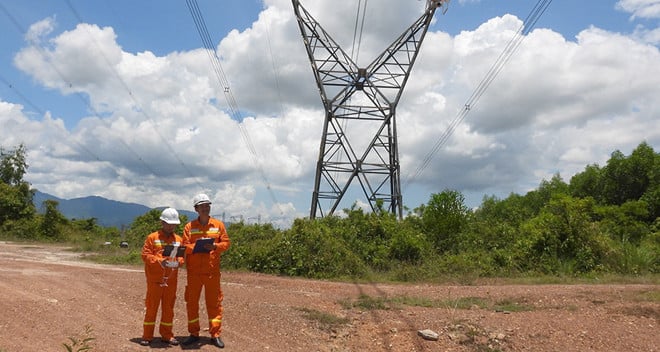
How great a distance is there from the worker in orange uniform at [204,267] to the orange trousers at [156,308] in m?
0.23

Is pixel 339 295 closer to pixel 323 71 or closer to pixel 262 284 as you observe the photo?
pixel 262 284

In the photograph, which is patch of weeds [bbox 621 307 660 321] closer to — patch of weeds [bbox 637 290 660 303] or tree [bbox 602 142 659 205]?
patch of weeds [bbox 637 290 660 303]

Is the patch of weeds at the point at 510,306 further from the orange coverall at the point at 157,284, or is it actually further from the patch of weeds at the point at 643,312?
the orange coverall at the point at 157,284

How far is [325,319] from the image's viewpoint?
957 cm

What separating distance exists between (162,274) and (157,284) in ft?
0.46

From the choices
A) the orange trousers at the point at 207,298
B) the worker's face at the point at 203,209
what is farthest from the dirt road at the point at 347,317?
the worker's face at the point at 203,209

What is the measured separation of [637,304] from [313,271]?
857cm

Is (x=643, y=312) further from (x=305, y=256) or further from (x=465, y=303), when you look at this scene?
(x=305, y=256)

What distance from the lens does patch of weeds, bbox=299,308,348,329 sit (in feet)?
30.7

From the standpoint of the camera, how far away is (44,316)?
771 cm

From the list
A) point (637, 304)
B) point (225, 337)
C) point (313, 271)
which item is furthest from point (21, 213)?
point (637, 304)

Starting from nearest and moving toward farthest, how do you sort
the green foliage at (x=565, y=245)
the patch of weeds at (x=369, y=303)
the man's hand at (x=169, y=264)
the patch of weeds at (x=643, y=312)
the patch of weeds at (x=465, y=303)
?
the man's hand at (x=169, y=264)
the patch of weeds at (x=643, y=312)
the patch of weeds at (x=369, y=303)
the patch of weeds at (x=465, y=303)
the green foliage at (x=565, y=245)

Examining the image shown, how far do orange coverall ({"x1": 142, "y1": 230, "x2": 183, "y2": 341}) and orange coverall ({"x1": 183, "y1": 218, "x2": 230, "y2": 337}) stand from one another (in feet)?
0.63

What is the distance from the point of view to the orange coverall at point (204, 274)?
7121mm
